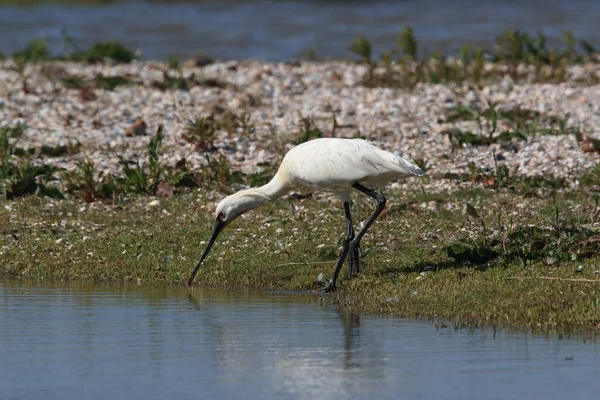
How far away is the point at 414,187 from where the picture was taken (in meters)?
15.7

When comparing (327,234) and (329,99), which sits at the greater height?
(329,99)

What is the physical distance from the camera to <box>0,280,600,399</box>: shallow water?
26.8 ft

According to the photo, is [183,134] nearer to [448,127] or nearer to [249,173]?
[249,173]

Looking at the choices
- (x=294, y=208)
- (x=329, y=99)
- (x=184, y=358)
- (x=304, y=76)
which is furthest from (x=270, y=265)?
(x=304, y=76)

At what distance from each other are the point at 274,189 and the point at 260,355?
11.1 ft

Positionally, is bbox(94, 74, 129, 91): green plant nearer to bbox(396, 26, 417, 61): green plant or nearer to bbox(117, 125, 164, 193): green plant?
bbox(396, 26, 417, 61): green plant

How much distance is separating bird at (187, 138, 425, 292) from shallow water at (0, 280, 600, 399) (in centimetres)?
102

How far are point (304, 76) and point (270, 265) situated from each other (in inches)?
445

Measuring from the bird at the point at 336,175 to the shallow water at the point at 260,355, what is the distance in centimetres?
102

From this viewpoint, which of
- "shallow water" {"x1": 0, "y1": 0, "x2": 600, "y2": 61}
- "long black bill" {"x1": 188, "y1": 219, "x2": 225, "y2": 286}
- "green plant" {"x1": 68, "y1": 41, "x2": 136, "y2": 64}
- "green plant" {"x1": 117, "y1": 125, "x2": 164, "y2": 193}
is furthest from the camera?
"shallow water" {"x1": 0, "y1": 0, "x2": 600, "y2": 61}

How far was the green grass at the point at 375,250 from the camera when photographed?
1077 cm

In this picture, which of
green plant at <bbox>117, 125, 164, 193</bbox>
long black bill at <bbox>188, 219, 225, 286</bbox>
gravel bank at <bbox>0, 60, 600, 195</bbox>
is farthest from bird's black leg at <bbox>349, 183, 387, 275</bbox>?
green plant at <bbox>117, 125, 164, 193</bbox>

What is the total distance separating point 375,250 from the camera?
12.9 metres

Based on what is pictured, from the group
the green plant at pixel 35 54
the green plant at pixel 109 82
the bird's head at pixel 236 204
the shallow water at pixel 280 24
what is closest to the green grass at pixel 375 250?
the bird's head at pixel 236 204
